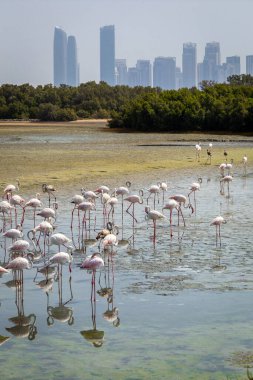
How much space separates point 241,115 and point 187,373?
4272cm

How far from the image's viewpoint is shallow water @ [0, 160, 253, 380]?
677 centimetres

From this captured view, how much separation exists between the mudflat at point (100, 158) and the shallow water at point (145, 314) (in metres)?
8.75

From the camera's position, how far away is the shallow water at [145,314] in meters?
6.77

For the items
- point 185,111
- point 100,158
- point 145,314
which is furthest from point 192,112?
point 145,314

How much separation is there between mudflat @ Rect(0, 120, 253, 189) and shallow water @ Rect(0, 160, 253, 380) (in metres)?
8.75

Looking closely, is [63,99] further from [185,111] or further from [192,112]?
[192,112]

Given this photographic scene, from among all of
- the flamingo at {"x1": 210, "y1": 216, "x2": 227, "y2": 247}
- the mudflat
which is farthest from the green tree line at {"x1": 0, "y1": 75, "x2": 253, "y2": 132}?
the flamingo at {"x1": 210, "y1": 216, "x2": 227, "y2": 247}

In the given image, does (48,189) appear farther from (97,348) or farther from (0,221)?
(97,348)

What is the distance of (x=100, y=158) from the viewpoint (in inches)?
1109

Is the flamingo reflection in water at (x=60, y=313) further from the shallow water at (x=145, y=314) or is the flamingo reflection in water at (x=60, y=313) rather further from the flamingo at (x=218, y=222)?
the flamingo at (x=218, y=222)

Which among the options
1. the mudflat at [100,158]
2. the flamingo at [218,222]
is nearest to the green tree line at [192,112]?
the mudflat at [100,158]

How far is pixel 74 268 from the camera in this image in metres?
10.2

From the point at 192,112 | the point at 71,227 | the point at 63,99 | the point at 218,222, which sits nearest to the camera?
the point at 218,222

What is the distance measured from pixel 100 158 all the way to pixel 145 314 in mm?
20204
